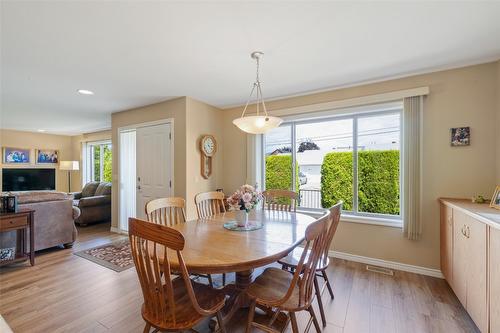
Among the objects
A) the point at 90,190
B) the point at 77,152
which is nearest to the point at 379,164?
the point at 90,190

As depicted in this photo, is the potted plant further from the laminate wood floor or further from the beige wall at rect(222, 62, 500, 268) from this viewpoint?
the beige wall at rect(222, 62, 500, 268)

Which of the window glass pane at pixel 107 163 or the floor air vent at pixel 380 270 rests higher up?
the window glass pane at pixel 107 163

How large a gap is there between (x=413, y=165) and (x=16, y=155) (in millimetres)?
9441

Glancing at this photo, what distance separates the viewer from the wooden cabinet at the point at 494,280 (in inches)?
58.5

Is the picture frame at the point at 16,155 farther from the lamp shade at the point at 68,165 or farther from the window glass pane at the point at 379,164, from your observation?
the window glass pane at the point at 379,164

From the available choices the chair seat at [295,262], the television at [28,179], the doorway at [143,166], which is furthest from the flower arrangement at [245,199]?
the television at [28,179]

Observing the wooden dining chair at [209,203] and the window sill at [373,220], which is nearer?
the wooden dining chair at [209,203]

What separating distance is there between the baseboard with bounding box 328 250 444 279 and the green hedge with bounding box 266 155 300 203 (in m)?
1.18

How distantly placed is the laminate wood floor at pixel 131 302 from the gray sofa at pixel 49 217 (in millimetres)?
446

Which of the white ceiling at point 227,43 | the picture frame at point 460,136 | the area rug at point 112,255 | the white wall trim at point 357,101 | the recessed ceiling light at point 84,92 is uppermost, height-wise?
the white ceiling at point 227,43

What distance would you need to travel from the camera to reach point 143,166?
425 centimetres

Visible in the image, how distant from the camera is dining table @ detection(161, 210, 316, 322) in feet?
4.36

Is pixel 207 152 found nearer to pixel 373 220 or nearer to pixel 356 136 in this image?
pixel 356 136

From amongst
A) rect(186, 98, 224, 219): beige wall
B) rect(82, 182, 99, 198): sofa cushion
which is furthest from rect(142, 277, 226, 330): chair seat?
rect(82, 182, 99, 198): sofa cushion
